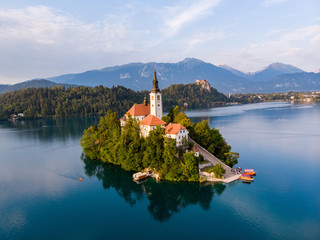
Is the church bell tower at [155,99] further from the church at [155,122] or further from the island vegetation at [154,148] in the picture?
the island vegetation at [154,148]

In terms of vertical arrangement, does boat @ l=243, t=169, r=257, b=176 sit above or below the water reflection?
above

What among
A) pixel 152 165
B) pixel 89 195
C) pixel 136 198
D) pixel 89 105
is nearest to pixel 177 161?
pixel 152 165

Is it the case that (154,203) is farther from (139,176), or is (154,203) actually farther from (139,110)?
(139,110)

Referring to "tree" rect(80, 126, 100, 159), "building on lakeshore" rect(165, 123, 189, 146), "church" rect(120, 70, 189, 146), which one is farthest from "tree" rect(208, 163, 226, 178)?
"tree" rect(80, 126, 100, 159)

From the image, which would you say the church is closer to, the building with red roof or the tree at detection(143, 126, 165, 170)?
the building with red roof

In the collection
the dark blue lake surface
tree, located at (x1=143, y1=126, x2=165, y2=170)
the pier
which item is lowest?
the dark blue lake surface

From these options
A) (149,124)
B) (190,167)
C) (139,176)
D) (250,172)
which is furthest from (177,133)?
(250,172)

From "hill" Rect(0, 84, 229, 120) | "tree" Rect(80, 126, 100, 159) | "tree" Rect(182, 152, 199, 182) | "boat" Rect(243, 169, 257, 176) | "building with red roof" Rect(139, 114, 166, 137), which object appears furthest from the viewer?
"hill" Rect(0, 84, 229, 120)
